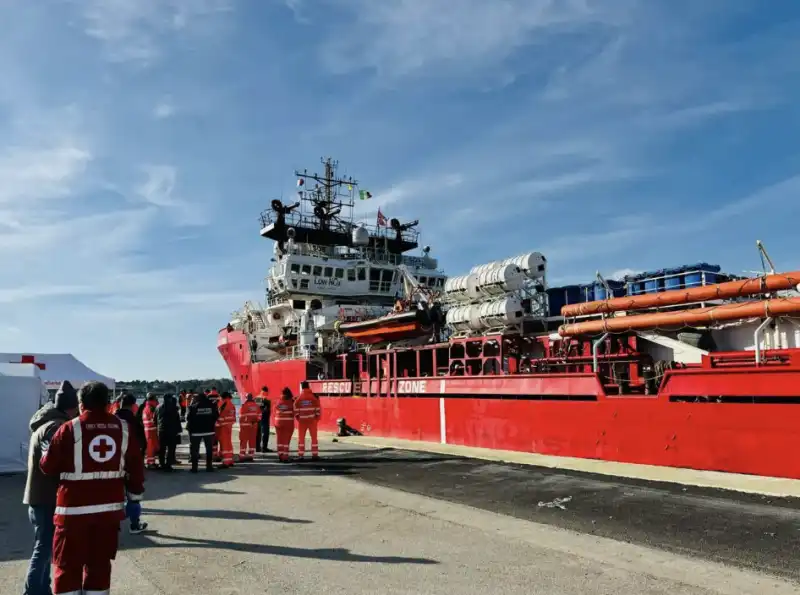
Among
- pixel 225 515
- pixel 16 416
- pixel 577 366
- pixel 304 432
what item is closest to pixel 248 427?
pixel 304 432

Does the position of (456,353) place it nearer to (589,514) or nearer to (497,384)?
(497,384)

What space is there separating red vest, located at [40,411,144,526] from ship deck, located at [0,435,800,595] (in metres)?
1.41

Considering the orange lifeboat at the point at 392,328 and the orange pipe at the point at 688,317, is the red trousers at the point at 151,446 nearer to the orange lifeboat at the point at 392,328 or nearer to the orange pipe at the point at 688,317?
the orange lifeboat at the point at 392,328

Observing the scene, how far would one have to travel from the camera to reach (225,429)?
12656 mm

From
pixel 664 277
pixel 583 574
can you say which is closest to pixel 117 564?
pixel 583 574

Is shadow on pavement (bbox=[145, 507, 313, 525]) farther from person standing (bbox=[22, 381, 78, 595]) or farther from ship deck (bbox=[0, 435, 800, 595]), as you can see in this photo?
person standing (bbox=[22, 381, 78, 595])

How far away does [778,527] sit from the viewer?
21.3 ft

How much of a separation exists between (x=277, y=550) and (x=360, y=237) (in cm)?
2329

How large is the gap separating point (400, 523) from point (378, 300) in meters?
21.3

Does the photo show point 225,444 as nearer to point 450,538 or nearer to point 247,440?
point 247,440

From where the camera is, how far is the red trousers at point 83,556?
3582 mm

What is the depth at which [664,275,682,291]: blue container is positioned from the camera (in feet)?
41.6

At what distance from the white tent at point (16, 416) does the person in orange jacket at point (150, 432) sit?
6.79 feet

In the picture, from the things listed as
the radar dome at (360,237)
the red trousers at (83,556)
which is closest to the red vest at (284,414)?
the red trousers at (83,556)
